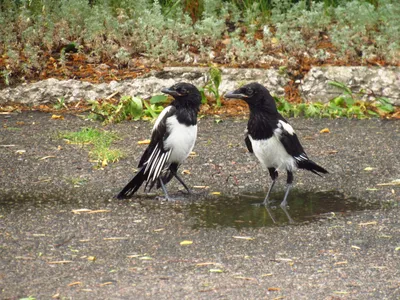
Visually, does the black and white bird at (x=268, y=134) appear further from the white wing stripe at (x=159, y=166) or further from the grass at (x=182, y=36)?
the grass at (x=182, y=36)

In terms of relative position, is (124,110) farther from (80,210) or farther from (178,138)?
(80,210)

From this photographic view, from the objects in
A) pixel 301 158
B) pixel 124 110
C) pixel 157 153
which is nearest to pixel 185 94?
pixel 157 153

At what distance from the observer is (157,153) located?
6.86 m

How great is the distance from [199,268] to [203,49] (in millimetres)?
5843

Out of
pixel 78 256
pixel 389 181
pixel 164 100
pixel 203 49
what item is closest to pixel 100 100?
pixel 164 100

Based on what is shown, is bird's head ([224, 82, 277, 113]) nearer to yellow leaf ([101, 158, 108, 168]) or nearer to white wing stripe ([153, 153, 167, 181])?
white wing stripe ([153, 153, 167, 181])

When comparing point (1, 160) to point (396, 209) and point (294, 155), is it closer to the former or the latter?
point (294, 155)

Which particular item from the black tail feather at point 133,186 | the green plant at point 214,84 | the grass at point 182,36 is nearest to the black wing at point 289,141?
the black tail feather at point 133,186

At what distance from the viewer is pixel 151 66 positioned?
1038 cm

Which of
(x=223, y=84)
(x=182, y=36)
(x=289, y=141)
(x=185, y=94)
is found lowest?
(x=223, y=84)

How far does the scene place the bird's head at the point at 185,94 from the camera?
6871 millimetres

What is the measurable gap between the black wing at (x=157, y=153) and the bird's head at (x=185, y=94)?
110 millimetres

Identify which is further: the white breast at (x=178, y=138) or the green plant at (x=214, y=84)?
the green plant at (x=214, y=84)

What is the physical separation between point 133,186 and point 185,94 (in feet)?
3.07
